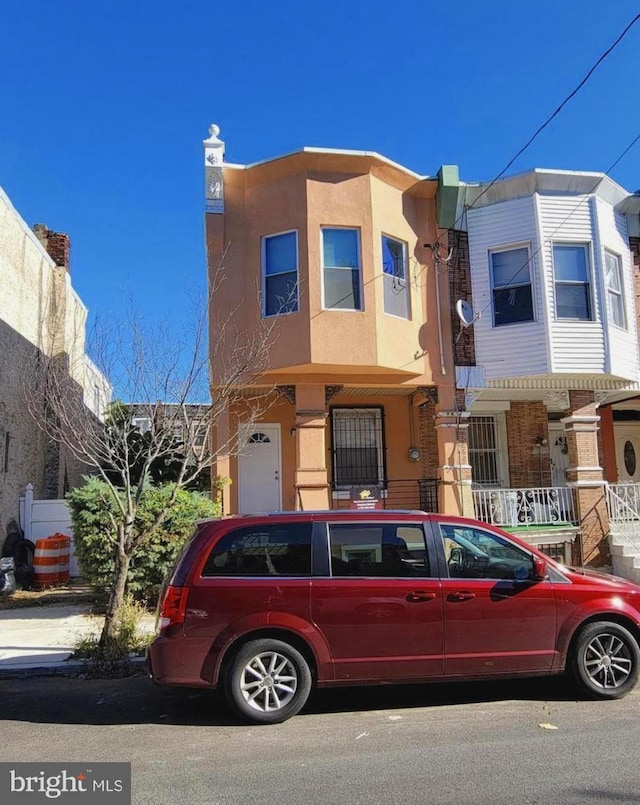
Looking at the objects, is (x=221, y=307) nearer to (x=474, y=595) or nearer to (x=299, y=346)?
(x=299, y=346)

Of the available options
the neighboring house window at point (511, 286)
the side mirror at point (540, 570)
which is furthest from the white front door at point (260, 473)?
the side mirror at point (540, 570)

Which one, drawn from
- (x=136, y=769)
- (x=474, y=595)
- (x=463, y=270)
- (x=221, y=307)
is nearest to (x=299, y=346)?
(x=221, y=307)

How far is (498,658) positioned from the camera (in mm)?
5438

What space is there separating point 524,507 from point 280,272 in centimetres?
653

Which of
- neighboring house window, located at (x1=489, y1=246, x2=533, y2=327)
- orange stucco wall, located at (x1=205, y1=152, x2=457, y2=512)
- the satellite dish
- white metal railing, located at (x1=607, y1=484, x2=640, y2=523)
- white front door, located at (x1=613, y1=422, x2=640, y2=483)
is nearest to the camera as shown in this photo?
orange stucco wall, located at (x1=205, y1=152, x2=457, y2=512)

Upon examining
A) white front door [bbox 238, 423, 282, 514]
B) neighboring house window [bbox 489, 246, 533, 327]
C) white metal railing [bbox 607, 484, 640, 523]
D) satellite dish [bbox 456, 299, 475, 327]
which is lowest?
white metal railing [bbox 607, 484, 640, 523]

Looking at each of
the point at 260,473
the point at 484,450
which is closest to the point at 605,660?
the point at 260,473

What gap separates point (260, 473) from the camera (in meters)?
13.5

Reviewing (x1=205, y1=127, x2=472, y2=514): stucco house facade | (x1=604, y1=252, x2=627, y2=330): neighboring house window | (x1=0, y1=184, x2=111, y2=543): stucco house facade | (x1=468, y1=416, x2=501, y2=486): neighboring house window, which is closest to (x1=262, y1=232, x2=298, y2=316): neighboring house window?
(x1=205, y1=127, x2=472, y2=514): stucco house facade

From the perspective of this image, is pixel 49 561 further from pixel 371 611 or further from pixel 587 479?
pixel 587 479

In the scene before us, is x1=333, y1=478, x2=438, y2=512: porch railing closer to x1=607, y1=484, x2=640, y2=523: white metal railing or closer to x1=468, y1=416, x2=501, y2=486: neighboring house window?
x1=468, y1=416, x2=501, y2=486: neighboring house window

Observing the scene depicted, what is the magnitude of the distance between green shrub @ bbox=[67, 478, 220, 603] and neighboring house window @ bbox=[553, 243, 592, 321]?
8.01 metres

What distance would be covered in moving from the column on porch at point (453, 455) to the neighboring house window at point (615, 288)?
367 cm

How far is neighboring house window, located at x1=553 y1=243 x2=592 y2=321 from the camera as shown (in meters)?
12.4
